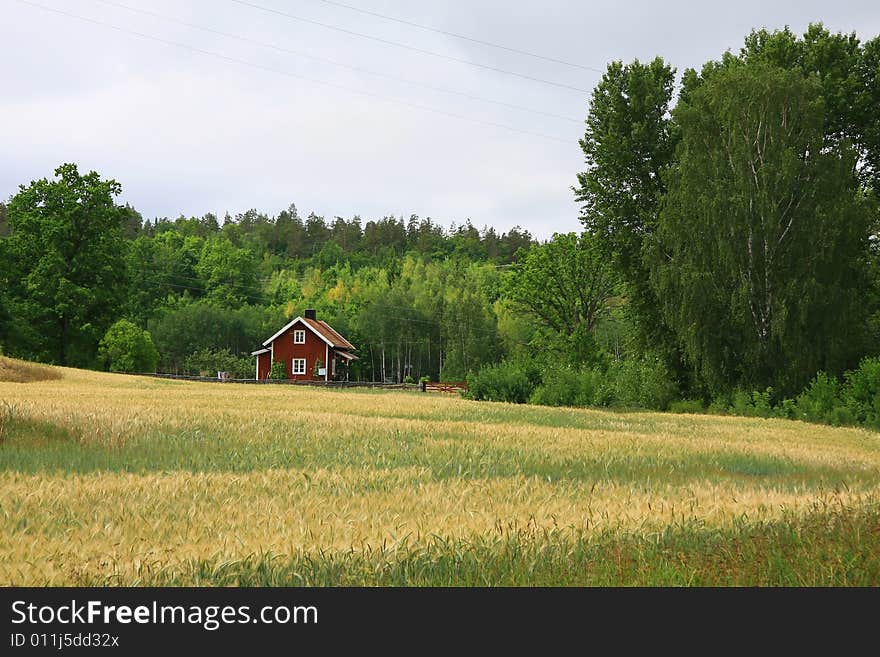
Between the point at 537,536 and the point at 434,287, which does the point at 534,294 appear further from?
the point at 537,536

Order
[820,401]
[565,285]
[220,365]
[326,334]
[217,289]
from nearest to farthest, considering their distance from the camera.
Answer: [820,401]
[565,285]
[326,334]
[220,365]
[217,289]

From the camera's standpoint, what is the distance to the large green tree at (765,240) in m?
33.0

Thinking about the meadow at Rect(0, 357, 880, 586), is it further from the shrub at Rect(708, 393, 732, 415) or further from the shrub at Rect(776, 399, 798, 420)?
the shrub at Rect(708, 393, 732, 415)

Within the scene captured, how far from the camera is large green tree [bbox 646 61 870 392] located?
33.0 meters

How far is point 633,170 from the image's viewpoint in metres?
40.9

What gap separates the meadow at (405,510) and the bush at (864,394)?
14.9 meters

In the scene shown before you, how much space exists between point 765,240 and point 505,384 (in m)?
13.1

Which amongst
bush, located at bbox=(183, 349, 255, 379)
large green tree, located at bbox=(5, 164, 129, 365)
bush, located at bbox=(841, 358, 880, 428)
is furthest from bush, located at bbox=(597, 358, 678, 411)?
bush, located at bbox=(183, 349, 255, 379)

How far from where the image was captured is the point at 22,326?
5872cm

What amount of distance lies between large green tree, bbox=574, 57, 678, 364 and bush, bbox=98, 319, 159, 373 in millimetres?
33867

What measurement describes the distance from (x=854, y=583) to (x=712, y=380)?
2958 centimetres

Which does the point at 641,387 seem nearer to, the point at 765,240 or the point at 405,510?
the point at 765,240

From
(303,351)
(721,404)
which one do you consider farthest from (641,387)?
(303,351)
